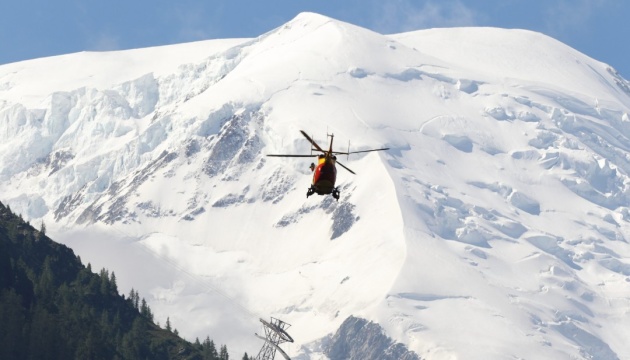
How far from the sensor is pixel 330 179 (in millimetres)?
178875
